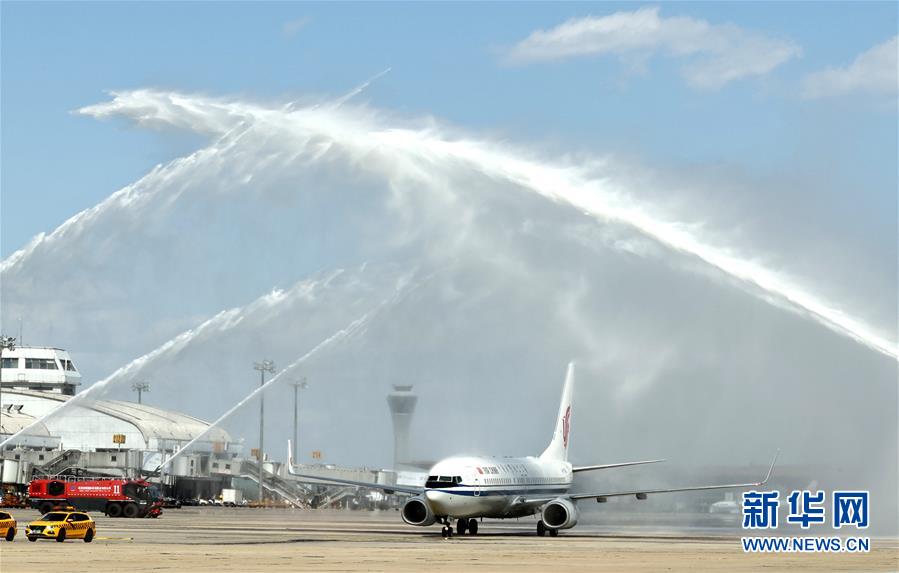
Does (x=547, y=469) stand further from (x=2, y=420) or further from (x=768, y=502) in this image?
(x=2, y=420)

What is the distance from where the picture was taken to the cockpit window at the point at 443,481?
208 ft

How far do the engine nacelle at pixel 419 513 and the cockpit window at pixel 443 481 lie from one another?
93 centimetres

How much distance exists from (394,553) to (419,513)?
1443 centimetres

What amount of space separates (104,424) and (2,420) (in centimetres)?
1315

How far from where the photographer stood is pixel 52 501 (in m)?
88.4

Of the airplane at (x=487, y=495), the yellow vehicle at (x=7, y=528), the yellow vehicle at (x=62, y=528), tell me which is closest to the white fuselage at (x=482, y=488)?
the airplane at (x=487, y=495)

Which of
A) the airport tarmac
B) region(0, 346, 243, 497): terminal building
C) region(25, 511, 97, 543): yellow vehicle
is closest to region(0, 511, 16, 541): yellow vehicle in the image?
the airport tarmac

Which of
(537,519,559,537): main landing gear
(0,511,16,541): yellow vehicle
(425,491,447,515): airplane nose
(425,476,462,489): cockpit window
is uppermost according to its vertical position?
(425,476,462,489): cockpit window

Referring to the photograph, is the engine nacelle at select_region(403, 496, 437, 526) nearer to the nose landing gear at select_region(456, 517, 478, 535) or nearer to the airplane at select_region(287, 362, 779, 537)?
the airplane at select_region(287, 362, 779, 537)

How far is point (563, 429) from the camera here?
8462cm

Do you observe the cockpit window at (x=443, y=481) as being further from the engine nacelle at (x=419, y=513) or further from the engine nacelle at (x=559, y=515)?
the engine nacelle at (x=559, y=515)

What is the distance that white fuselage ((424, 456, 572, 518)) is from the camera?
63062mm

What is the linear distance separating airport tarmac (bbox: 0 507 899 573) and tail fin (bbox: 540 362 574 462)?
1259 cm

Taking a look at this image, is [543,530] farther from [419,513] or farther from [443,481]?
[419,513]
